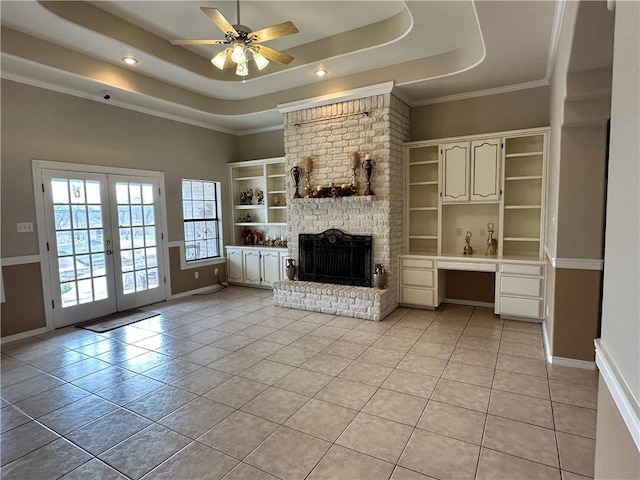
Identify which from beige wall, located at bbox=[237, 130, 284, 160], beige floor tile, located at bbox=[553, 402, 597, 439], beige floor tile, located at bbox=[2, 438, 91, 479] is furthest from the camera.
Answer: beige wall, located at bbox=[237, 130, 284, 160]

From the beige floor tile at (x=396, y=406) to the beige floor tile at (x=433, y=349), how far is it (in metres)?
0.88

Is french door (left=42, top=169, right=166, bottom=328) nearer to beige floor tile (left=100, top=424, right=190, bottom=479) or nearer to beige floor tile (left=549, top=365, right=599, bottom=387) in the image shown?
beige floor tile (left=100, top=424, right=190, bottom=479)

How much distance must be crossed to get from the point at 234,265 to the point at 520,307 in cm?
498

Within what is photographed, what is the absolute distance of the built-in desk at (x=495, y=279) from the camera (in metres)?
4.37

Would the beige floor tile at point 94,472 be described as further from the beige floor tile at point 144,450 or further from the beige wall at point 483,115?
the beige wall at point 483,115

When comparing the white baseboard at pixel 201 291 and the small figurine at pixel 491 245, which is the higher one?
the small figurine at pixel 491 245

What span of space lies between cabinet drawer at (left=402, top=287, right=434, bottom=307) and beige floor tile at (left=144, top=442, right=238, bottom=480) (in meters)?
3.59

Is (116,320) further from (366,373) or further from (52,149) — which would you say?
(366,373)

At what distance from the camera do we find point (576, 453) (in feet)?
7.07

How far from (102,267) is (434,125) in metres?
5.31

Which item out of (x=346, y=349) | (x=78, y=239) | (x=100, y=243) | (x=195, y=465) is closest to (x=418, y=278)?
(x=346, y=349)

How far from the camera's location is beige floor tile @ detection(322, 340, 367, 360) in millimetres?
3666

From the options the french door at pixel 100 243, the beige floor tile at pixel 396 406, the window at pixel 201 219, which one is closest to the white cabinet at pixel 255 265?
the window at pixel 201 219

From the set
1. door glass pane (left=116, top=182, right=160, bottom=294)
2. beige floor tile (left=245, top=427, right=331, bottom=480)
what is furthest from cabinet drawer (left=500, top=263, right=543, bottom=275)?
door glass pane (left=116, top=182, right=160, bottom=294)
